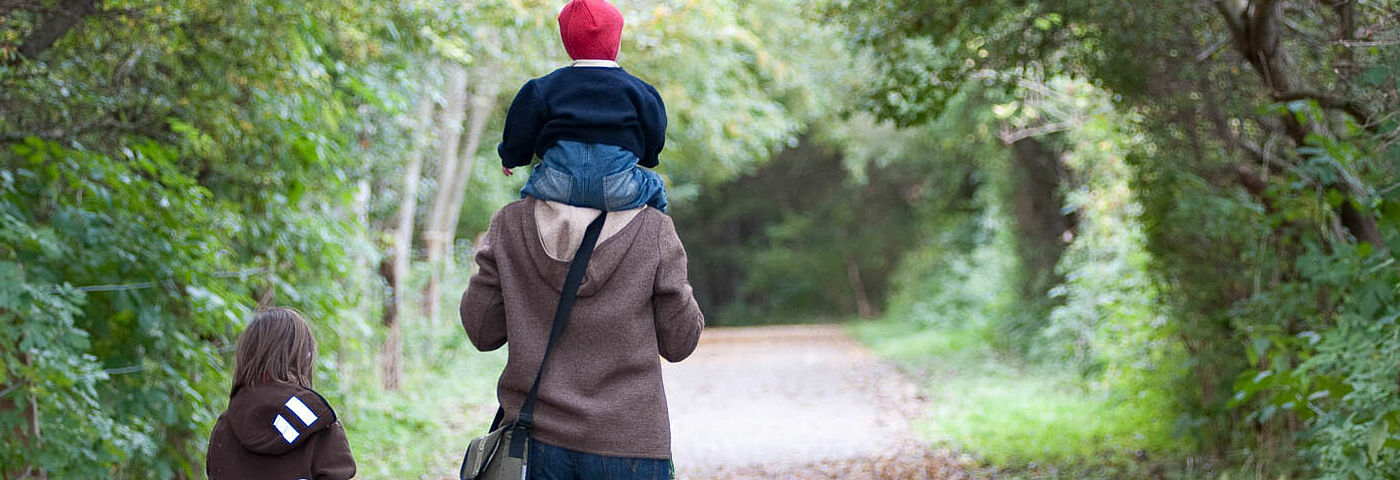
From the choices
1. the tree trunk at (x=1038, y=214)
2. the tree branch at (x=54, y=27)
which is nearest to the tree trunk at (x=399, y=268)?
the tree branch at (x=54, y=27)

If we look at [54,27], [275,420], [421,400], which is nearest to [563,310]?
[275,420]

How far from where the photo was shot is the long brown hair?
3.41 m

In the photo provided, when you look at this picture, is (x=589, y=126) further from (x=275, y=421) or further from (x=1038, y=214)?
(x=1038, y=214)

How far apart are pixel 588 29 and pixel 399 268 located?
10.3 metres

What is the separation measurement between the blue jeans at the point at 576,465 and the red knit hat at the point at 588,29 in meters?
0.87

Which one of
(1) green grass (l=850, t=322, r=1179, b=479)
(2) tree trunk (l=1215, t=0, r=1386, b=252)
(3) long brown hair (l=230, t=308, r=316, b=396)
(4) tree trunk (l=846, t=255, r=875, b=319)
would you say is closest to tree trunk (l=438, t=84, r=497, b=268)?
(1) green grass (l=850, t=322, r=1179, b=479)

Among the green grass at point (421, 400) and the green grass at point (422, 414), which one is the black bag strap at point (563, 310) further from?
the green grass at point (422, 414)

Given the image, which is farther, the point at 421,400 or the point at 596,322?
the point at 421,400

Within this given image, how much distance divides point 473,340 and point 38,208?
3.55 m

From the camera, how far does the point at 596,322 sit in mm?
2719

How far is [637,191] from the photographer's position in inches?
108

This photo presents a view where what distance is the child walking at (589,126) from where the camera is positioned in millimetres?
2734

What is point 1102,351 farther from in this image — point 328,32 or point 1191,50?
point 328,32

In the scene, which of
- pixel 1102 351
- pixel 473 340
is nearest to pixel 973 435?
pixel 1102 351
